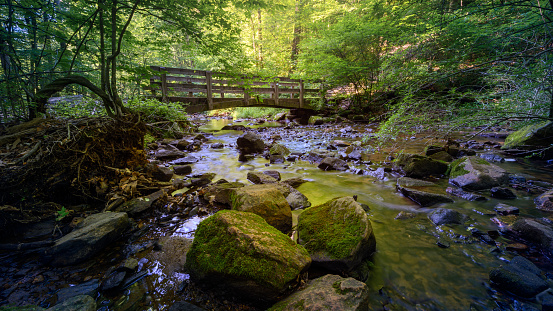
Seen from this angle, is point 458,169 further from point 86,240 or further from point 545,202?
point 86,240

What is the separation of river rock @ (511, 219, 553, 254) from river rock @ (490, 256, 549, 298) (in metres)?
0.52

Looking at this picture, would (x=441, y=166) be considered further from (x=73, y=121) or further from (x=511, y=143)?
(x=73, y=121)

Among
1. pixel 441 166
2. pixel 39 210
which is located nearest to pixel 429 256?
pixel 441 166

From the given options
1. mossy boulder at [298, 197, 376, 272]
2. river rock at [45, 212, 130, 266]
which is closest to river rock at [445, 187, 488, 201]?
mossy boulder at [298, 197, 376, 272]

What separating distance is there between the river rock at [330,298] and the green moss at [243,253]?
145 millimetres

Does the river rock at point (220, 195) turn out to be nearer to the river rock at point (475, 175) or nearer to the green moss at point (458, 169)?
the river rock at point (475, 175)

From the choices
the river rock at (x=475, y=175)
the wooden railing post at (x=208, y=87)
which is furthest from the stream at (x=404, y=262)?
the wooden railing post at (x=208, y=87)

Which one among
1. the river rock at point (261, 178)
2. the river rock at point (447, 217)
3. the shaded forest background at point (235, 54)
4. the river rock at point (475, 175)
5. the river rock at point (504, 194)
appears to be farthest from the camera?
the river rock at point (261, 178)

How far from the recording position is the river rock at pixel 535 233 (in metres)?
2.47

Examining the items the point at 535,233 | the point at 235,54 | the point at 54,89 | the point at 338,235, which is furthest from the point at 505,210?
the point at 54,89

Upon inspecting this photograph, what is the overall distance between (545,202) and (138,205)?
21.1 ft

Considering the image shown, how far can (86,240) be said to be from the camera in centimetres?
233

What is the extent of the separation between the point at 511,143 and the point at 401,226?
658cm

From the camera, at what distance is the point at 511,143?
665 cm
